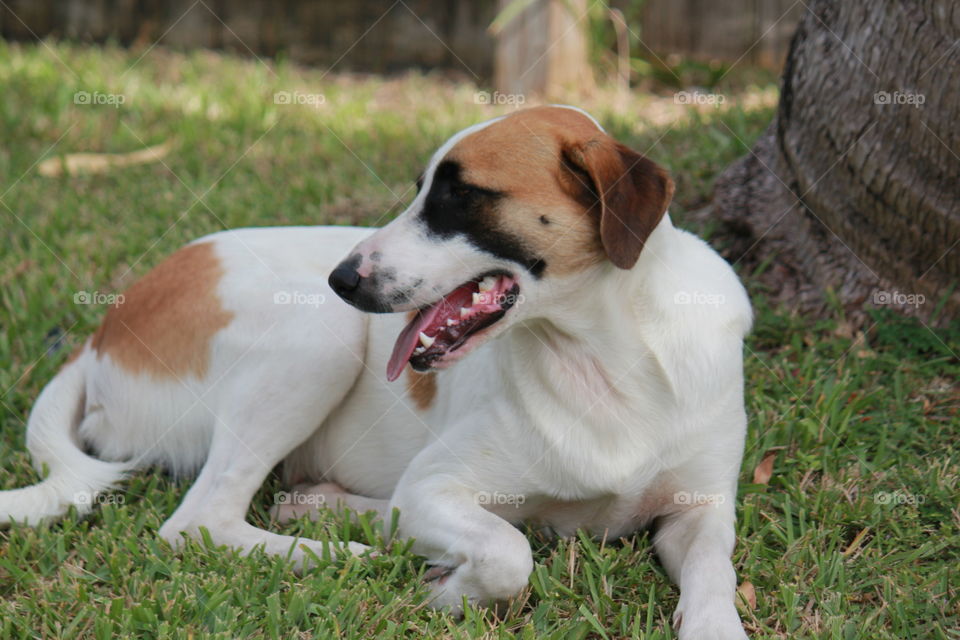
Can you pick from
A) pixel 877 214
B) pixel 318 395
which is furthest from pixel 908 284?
pixel 318 395

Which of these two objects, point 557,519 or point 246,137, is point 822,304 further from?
point 246,137

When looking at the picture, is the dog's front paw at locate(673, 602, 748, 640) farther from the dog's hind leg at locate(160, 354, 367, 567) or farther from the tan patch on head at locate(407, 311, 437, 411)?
the dog's hind leg at locate(160, 354, 367, 567)

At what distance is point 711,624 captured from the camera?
8.59ft

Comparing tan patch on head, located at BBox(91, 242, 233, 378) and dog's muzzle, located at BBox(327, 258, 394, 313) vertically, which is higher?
dog's muzzle, located at BBox(327, 258, 394, 313)

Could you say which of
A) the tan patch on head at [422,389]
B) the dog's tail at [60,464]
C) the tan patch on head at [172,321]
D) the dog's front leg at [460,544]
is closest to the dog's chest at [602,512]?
the dog's front leg at [460,544]

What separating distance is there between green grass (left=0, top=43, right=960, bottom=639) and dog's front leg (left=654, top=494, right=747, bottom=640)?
0.07 meters

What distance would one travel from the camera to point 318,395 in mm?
3467

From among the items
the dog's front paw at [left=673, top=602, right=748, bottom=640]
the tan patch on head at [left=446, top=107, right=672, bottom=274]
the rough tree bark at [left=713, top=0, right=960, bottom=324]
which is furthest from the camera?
the rough tree bark at [left=713, top=0, right=960, bottom=324]

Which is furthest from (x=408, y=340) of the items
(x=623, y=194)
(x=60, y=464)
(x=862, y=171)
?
(x=862, y=171)

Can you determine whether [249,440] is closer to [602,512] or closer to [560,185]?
[602,512]

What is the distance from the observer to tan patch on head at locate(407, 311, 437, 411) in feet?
11.1

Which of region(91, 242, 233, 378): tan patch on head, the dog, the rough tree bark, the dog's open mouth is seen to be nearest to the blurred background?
the rough tree bark

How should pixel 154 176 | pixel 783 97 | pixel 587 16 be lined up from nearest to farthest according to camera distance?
pixel 783 97 → pixel 154 176 → pixel 587 16

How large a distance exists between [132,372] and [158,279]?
35 centimetres
